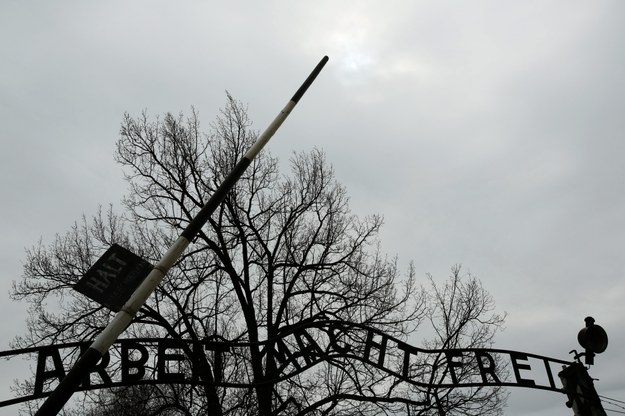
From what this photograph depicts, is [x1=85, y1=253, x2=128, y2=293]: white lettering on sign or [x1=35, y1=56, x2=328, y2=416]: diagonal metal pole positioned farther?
[x1=85, y1=253, x2=128, y2=293]: white lettering on sign

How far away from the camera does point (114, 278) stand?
475cm

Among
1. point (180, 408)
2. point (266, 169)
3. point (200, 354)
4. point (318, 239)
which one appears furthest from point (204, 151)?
point (200, 354)

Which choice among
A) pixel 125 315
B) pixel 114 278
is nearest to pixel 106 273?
pixel 114 278

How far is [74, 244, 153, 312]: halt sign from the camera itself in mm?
4629

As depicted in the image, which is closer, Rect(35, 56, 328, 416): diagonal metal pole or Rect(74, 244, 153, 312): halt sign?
Rect(35, 56, 328, 416): diagonal metal pole

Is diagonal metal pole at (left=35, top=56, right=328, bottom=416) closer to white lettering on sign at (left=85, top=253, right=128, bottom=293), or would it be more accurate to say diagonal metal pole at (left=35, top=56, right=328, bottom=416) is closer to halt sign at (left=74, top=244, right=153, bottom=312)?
halt sign at (left=74, top=244, right=153, bottom=312)

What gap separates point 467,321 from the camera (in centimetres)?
1745

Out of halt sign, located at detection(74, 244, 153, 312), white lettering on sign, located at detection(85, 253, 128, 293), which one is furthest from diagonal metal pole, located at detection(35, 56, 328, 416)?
white lettering on sign, located at detection(85, 253, 128, 293)

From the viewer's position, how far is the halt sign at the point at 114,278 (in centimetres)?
463

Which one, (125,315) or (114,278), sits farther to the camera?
(114,278)

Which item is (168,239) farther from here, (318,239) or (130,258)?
(130,258)

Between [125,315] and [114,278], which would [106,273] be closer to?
[114,278]

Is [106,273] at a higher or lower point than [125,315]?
higher

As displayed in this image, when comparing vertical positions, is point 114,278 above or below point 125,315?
above
